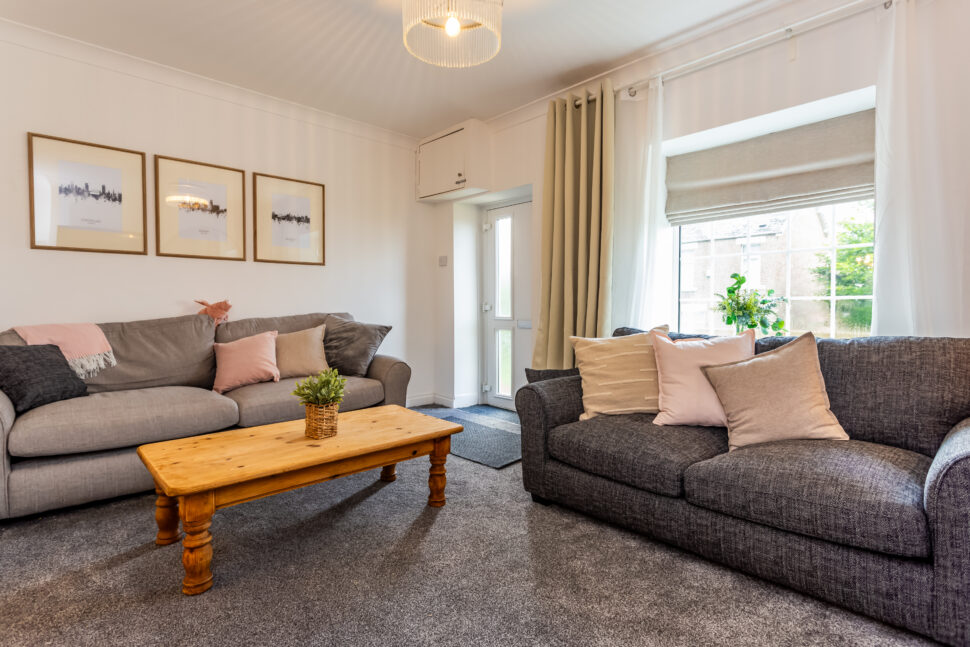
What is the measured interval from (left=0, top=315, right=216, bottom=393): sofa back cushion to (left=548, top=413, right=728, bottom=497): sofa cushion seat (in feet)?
7.47

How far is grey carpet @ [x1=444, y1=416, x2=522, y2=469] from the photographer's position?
3.08m

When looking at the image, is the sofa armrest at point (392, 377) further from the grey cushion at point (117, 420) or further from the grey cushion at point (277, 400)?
the grey cushion at point (117, 420)

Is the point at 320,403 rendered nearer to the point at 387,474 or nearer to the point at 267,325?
the point at 387,474

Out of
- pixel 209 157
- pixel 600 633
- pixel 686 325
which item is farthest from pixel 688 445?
pixel 209 157

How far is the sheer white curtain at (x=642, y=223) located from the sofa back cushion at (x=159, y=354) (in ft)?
8.84

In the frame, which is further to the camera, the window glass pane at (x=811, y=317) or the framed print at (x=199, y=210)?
the framed print at (x=199, y=210)

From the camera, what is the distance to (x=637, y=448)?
2.01 m

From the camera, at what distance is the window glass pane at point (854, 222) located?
265 centimetres

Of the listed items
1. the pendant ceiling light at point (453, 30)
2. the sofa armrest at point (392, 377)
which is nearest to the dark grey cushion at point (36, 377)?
the sofa armrest at point (392, 377)

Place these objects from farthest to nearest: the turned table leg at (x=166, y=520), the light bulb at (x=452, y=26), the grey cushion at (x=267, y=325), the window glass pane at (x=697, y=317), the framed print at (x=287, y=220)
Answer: the framed print at (x=287, y=220) < the grey cushion at (x=267, y=325) < the window glass pane at (x=697, y=317) < the light bulb at (x=452, y=26) < the turned table leg at (x=166, y=520)

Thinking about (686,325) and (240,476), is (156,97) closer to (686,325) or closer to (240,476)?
(240,476)

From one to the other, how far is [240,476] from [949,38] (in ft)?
11.1

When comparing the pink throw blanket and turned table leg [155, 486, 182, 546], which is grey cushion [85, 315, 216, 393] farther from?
turned table leg [155, 486, 182, 546]

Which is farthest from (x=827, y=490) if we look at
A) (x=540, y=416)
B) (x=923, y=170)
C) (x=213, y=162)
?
(x=213, y=162)
